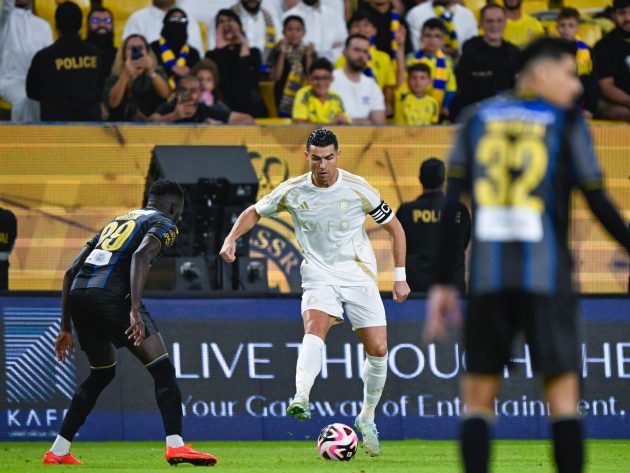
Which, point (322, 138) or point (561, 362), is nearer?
point (561, 362)

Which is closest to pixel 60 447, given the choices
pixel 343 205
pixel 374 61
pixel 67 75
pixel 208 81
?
pixel 343 205

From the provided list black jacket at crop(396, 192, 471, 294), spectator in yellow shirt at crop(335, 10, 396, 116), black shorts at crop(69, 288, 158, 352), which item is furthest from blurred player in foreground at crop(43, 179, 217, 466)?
spectator in yellow shirt at crop(335, 10, 396, 116)

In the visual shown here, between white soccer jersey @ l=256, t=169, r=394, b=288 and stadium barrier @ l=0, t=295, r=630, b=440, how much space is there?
6.30ft

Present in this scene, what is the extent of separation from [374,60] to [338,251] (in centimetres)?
680

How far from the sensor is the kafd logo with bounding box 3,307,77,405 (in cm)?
1183

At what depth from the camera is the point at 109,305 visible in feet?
31.8

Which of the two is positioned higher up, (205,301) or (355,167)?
(355,167)

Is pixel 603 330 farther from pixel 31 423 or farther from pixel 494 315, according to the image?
pixel 494 315

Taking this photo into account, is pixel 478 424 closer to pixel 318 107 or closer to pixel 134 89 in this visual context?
pixel 318 107

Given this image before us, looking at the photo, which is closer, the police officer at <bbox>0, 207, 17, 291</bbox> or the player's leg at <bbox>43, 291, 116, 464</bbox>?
the player's leg at <bbox>43, 291, 116, 464</bbox>

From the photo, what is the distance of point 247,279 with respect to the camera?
12.8 meters

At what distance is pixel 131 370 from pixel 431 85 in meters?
6.26

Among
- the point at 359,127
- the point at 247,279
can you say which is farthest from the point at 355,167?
the point at 247,279

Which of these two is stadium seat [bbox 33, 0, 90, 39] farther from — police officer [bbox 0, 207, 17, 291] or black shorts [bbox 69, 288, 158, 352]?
black shorts [bbox 69, 288, 158, 352]
